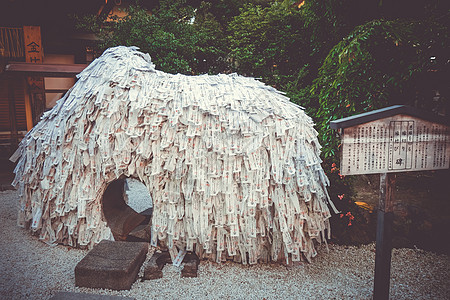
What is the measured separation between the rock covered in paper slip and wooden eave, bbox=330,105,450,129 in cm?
118

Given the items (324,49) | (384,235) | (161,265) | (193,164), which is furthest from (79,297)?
(324,49)

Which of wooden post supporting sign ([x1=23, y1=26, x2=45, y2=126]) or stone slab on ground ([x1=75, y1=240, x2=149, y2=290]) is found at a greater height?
wooden post supporting sign ([x1=23, y1=26, x2=45, y2=126])

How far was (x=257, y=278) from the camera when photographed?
370 cm

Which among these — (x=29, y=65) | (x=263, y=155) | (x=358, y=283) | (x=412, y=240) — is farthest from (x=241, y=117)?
(x=29, y=65)

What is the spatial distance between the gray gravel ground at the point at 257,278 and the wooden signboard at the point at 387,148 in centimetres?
73

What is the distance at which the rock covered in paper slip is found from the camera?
3.76 metres

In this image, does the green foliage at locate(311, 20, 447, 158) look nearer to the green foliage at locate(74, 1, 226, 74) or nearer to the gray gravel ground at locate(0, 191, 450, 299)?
the gray gravel ground at locate(0, 191, 450, 299)

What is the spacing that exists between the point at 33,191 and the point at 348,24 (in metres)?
6.56

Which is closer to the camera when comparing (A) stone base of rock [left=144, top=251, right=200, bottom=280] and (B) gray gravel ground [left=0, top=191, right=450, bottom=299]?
(B) gray gravel ground [left=0, top=191, right=450, bottom=299]

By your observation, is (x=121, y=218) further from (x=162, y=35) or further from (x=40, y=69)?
(x=162, y=35)

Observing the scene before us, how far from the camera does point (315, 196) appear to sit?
12.6 feet

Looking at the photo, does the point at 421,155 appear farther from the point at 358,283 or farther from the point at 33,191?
the point at 33,191

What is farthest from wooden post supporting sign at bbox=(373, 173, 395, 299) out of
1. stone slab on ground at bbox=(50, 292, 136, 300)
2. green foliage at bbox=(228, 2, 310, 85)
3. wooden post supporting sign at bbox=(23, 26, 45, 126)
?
wooden post supporting sign at bbox=(23, 26, 45, 126)

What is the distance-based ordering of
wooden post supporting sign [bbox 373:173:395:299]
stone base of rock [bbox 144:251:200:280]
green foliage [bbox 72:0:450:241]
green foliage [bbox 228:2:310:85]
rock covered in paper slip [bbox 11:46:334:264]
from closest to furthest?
wooden post supporting sign [bbox 373:173:395:299] < stone base of rock [bbox 144:251:200:280] < rock covered in paper slip [bbox 11:46:334:264] < green foliage [bbox 72:0:450:241] < green foliage [bbox 228:2:310:85]
